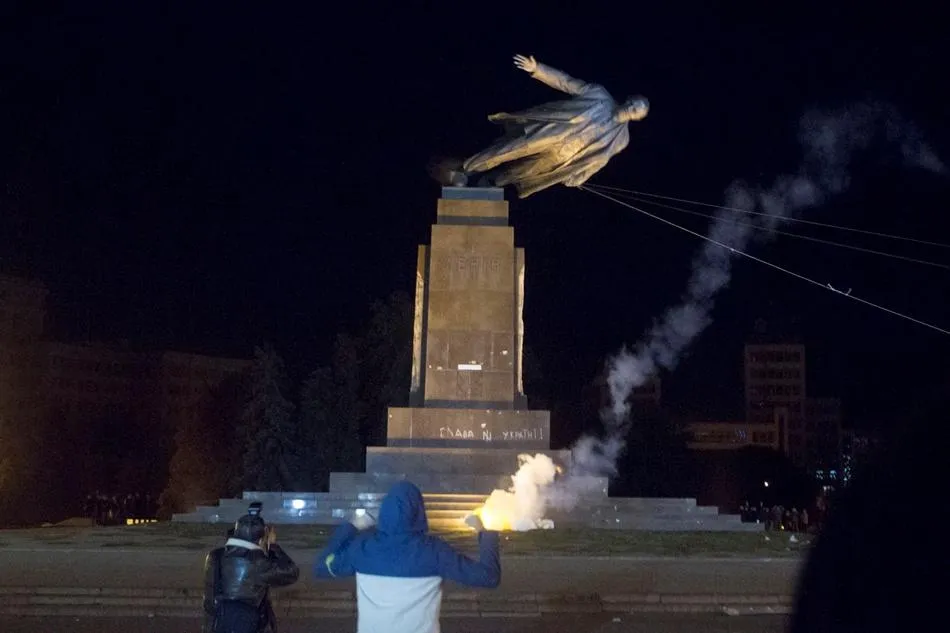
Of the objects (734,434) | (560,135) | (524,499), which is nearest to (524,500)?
(524,499)

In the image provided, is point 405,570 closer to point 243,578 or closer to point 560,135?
point 243,578

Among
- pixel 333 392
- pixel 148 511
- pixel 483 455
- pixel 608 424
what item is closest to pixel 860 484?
pixel 483 455

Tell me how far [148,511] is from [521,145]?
32.2 m

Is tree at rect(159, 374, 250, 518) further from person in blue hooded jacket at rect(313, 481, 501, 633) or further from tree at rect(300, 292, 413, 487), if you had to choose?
person in blue hooded jacket at rect(313, 481, 501, 633)

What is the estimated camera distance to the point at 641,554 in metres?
13.4

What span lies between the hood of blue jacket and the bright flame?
498 inches

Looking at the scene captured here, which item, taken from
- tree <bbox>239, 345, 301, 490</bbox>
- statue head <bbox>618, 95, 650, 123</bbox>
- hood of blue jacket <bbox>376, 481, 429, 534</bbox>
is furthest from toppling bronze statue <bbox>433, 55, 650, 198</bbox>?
tree <bbox>239, 345, 301, 490</bbox>

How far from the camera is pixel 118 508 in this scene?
140 feet

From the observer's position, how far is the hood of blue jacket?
13.6ft

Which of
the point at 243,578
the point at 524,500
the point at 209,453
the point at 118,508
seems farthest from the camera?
the point at 118,508

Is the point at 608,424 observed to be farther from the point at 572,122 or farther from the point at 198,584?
the point at 198,584

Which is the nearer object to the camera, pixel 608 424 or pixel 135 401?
pixel 608 424

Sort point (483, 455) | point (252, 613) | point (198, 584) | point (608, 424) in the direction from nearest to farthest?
point (252, 613), point (198, 584), point (483, 455), point (608, 424)

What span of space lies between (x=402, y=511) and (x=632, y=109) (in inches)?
635
